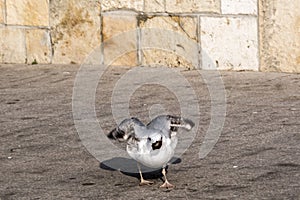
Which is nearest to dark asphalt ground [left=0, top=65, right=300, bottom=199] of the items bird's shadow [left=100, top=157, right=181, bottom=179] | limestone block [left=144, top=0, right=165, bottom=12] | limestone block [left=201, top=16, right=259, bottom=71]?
bird's shadow [left=100, top=157, right=181, bottom=179]

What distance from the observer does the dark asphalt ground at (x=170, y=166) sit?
6.09 meters

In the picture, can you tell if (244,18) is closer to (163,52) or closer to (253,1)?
(253,1)

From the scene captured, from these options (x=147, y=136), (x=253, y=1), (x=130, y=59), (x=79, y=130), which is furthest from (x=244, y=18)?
(x=147, y=136)

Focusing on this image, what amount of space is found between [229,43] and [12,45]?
2970mm

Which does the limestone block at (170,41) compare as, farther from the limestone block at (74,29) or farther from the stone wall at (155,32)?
the limestone block at (74,29)

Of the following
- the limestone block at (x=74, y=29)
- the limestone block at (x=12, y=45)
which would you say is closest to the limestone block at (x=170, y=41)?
the limestone block at (x=74, y=29)

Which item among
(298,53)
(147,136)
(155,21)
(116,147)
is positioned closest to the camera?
(147,136)

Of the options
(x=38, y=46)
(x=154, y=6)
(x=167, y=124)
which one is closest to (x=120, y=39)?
(x=154, y=6)

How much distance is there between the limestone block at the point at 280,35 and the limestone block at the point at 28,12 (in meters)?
2.85

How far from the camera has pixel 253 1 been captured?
32.1ft

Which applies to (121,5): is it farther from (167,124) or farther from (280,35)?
(167,124)

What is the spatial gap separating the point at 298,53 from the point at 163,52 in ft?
5.43

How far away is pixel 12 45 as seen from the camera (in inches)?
451

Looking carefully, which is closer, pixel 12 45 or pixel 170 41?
pixel 170 41
